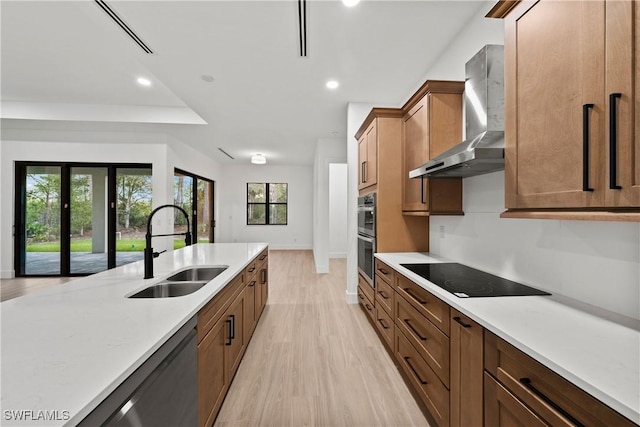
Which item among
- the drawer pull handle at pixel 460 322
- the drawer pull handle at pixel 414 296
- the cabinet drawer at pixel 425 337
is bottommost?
the cabinet drawer at pixel 425 337

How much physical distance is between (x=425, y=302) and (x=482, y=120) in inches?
50.3

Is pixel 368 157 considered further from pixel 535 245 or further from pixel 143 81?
pixel 143 81

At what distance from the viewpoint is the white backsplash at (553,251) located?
3.44ft

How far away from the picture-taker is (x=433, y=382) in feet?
4.82

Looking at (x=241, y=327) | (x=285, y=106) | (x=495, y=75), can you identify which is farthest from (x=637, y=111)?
(x=285, y=106)

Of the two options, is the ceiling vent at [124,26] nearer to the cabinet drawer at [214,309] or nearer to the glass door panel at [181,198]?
the cabinet drawer at [214,309]

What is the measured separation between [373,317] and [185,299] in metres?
2.08

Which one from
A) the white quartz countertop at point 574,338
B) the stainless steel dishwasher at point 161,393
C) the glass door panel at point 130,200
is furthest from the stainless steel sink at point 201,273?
the glass door panel at point 130,200

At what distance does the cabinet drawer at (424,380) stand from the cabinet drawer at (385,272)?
41 cm

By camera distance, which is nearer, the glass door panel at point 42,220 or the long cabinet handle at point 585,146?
the long cabinet handle at point 585,146

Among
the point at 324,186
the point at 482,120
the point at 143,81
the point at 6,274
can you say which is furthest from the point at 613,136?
the point at 6,274

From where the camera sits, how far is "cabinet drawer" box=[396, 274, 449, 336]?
1363 mm

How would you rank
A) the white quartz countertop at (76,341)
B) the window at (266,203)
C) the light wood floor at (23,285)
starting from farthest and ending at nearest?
1. the window at (266,203)
2. the light wood floor at (23,285)
3. the white quartz countertop at (76,341)

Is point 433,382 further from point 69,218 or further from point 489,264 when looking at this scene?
point 69,218
